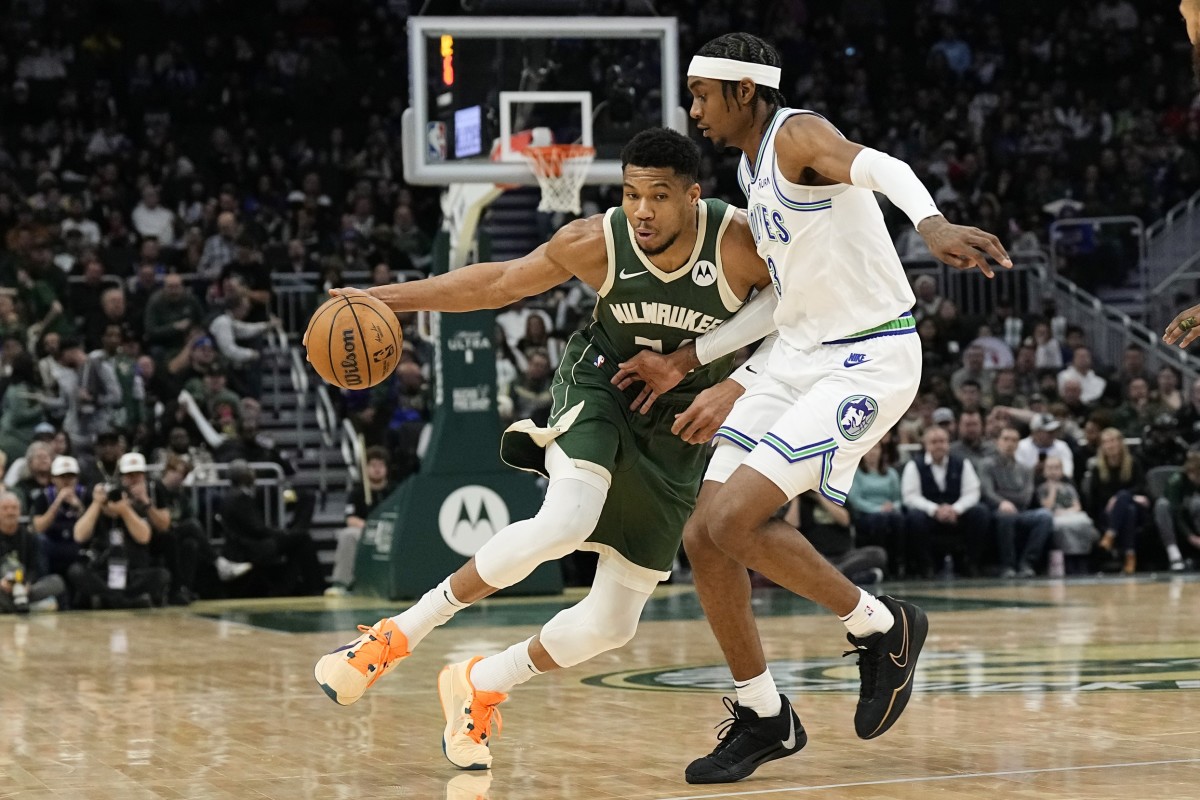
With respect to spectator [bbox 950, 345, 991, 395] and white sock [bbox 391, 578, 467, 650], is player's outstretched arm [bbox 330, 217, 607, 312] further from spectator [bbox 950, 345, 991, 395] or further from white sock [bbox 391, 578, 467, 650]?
spectator [bbox 950, 345, 991, 395]

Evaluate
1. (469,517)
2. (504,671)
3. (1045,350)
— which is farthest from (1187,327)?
(1045,350)

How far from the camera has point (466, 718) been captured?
5.02 metres

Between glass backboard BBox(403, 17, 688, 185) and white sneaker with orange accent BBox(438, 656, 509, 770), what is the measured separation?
7.07 meters

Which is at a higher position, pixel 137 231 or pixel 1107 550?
pixel 137 231

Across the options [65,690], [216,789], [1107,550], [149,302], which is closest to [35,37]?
[149,302]

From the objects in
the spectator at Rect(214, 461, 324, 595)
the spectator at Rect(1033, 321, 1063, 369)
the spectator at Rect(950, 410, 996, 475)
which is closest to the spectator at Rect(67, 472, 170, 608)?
the spectator at Rect(214, 461, 324, 595)

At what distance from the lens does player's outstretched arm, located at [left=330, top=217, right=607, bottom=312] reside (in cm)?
521

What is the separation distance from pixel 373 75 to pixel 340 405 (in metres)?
6.42

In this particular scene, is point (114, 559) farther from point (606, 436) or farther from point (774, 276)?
point (774, 276)

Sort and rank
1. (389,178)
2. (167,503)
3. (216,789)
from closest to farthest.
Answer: (216,789) < (167,503) < (389,178)

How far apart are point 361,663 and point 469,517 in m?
7.43

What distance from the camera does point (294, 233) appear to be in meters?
18.3

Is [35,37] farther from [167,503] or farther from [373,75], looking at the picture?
[167,503]

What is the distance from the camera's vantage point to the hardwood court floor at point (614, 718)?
4.65 meters
